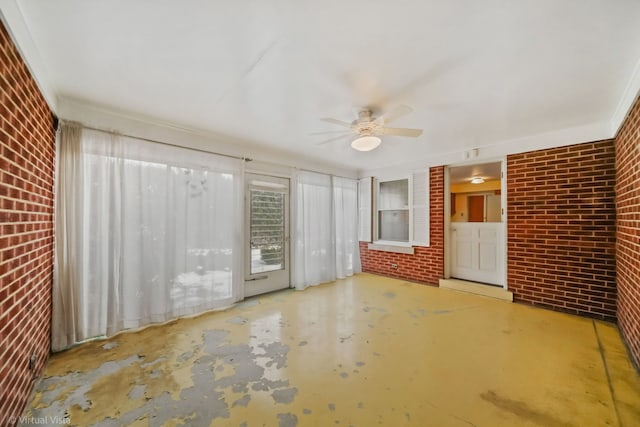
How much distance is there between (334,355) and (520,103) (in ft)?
9.64

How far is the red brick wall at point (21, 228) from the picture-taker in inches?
53.8

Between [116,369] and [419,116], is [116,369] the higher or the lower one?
the lower one

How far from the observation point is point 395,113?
216 cm

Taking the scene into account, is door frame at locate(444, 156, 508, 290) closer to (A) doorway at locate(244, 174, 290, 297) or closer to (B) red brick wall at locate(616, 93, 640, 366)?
(B) red brick wall at locate(616, 93, 640, 366)

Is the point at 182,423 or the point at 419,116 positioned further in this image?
the point at 419,116

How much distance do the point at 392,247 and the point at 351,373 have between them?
Result: 10.9ft

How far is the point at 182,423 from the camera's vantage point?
1497 mm

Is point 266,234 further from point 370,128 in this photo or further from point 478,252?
point 478,252

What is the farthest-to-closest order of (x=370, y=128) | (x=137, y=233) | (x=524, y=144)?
(x=524, y=144) → (x=137, y=233) → (x=370, y=128)

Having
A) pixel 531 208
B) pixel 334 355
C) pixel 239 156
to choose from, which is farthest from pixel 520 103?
pixel 239 156

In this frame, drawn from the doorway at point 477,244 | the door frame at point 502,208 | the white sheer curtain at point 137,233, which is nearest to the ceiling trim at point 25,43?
the white sheer curtain at point 137,233

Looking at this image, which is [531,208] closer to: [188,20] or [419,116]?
[419,116]

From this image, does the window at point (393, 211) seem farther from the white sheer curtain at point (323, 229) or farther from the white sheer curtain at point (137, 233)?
the white sheer curtain at point (137, 233)

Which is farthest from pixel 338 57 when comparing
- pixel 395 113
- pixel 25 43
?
pixel 25 43
